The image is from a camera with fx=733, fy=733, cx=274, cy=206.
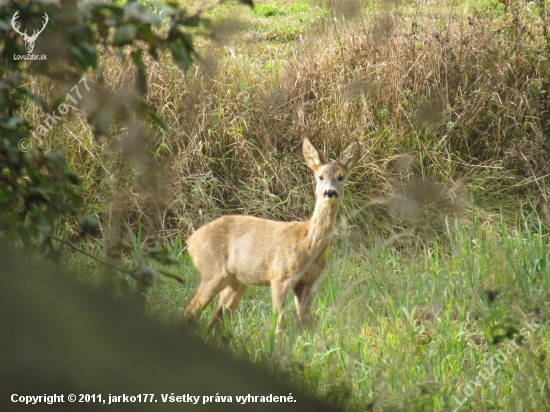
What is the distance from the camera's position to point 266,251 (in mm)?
5785

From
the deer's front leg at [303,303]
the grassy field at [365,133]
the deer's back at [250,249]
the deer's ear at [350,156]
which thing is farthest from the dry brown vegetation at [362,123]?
Result: the deer's front leg at [303,303]

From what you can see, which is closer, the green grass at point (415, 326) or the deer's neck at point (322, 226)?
the green grass at point (415, 326)

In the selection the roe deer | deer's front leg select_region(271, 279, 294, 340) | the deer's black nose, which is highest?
the deer's black nose

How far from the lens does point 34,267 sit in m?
1.01

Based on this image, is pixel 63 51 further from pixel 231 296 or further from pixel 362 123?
pixel 362 123

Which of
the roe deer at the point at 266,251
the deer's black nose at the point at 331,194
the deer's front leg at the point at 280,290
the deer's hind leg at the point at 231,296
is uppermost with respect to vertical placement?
the deer's black nose at the point at 331,194

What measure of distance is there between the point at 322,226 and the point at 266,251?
484 mm

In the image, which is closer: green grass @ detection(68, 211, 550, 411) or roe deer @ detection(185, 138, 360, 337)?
green grass @ detection(68, 211, 550, 411)

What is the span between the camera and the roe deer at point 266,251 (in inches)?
223

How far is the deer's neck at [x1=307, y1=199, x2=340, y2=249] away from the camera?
18.9ft

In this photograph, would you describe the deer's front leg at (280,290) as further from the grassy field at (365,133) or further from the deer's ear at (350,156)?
the deer's ear at (350,156)

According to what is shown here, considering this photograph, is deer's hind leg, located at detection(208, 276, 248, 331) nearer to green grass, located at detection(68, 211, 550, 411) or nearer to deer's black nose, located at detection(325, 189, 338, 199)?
green grass, located at detection(68, 211, 550, 411)

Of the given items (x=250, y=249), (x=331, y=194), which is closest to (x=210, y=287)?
(x=250, y=249)

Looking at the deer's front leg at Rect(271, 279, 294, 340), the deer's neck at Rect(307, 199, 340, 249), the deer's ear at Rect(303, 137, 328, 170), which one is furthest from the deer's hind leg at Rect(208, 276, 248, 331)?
the deer's ear at Rect(303, 137, 328, 170)
